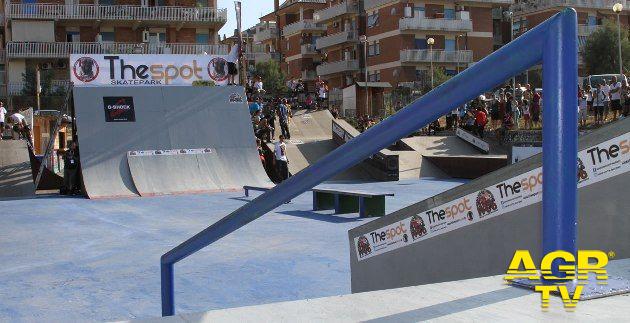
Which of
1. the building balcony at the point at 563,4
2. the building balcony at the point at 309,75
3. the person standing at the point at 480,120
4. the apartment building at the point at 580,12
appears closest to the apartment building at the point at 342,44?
the building balcony at the point at 309,75

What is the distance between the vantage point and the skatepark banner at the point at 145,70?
20.4m

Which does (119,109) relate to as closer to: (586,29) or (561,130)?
(561,130)

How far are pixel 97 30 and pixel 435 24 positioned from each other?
87.5 ft

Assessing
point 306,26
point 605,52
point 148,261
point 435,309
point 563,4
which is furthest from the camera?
point 306,26

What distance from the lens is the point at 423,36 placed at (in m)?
57.3

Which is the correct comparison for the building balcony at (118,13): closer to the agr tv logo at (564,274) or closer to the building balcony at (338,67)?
the building balcony at (338,67)

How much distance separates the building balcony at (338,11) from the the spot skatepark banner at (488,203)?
61669 mm

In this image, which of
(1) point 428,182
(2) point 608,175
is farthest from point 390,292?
(1) point 428,182

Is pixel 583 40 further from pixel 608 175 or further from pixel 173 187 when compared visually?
pixel 608 175

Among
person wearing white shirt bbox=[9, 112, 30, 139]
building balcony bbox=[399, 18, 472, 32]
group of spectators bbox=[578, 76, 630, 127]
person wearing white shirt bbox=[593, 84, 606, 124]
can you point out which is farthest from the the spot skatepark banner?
building balcony bbox=[399, 18, 472, 32]

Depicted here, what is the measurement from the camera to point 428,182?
71.4 ft

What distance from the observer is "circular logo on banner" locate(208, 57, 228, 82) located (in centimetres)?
2189

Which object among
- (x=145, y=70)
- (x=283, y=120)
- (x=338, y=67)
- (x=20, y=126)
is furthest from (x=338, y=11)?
(x=145, y=70)

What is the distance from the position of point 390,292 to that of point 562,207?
32.5 inches
